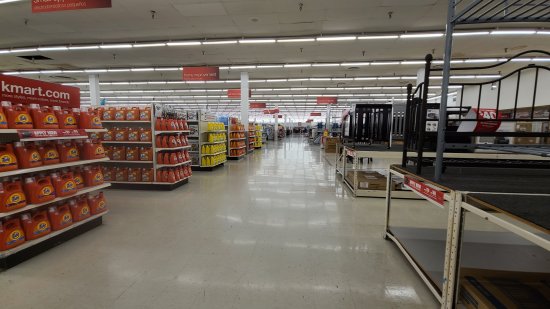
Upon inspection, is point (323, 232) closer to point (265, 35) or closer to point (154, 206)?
point (154, 206)

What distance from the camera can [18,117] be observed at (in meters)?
2.65

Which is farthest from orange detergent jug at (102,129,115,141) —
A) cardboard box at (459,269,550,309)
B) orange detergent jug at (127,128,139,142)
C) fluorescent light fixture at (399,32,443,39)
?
fluorescent light fixture at (399,32,443,39)

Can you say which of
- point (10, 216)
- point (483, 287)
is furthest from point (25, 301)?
point (483, 287)

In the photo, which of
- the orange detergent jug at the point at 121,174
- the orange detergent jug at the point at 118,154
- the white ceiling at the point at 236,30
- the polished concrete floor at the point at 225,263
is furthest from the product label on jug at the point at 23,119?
the white ceiling at the point at 236,30

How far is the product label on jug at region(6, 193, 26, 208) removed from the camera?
251cm

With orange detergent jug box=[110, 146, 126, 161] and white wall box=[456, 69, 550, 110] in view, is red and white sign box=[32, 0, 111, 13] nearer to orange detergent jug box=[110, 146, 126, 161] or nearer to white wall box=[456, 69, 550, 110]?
orange detergent jug box=[110, 146, 126, 161]

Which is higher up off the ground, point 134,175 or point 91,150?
point 91,150

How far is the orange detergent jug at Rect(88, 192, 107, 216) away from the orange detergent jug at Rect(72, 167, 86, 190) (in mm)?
243

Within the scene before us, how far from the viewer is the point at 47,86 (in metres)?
3.21

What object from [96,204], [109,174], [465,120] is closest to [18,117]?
[96,204]

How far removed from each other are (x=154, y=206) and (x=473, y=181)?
475cm

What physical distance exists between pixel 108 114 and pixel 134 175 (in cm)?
152

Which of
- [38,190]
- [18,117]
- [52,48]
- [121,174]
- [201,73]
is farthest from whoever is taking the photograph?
[201,73]

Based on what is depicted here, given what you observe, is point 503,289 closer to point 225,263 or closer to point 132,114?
point 225,263
